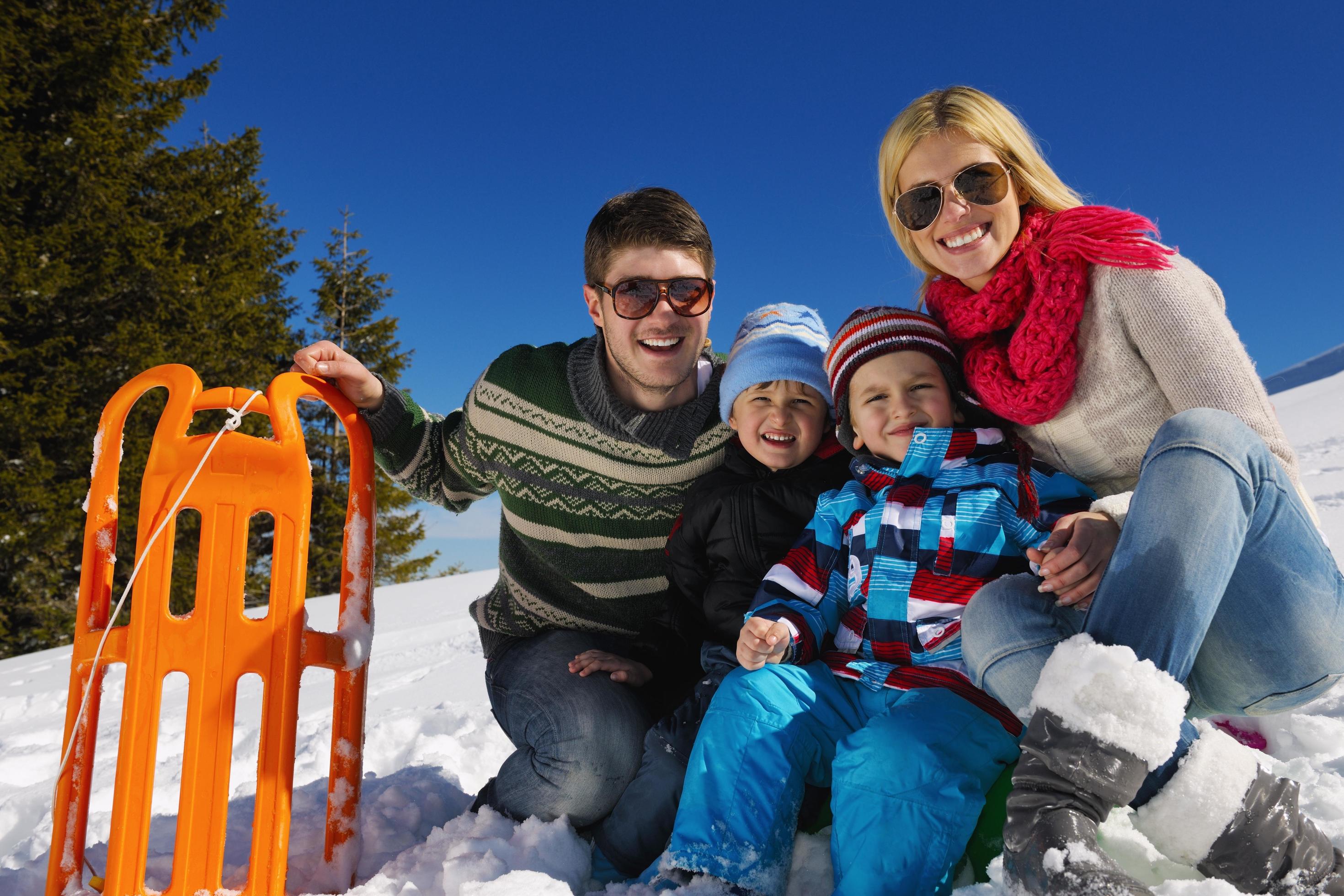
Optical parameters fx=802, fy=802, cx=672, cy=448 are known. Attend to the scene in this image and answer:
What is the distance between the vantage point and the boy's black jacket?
7.13 feet

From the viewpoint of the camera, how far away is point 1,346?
9.15 metres

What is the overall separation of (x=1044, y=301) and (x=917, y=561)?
0.68 meters

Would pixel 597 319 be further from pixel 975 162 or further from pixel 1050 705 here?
pixel 1050 705

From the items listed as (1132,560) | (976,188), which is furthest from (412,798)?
(976,188)

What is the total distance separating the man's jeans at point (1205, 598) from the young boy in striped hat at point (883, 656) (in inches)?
6.8

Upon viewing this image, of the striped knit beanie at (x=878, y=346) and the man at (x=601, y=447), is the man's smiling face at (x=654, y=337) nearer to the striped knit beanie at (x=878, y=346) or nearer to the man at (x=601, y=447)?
the man at (x=601, y=447)

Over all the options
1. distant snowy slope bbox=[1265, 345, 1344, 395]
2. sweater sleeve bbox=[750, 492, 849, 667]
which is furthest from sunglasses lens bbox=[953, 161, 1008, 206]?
distant snowy slope bbox=[1265, 345, 1344, 395]

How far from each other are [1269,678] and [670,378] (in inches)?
63.4

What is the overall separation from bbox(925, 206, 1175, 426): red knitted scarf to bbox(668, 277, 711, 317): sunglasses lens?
80cm

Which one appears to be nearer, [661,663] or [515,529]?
[661,663]

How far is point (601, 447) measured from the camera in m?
2.45

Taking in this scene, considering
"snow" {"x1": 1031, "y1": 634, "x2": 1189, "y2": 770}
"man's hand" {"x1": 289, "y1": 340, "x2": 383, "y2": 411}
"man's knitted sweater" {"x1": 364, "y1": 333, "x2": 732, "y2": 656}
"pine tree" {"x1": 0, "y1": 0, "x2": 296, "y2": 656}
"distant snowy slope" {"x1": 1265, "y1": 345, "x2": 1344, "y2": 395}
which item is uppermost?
"distant snowy slope" {"x1": 1265, "y1": 345, "x2": 1344, "y2": 395}

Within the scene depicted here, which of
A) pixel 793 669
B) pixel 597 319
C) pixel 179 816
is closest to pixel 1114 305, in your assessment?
pixel 793 669

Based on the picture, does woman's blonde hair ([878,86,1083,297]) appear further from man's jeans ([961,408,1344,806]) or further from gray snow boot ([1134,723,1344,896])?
gray snow boot ([1134,723,1344,896])
